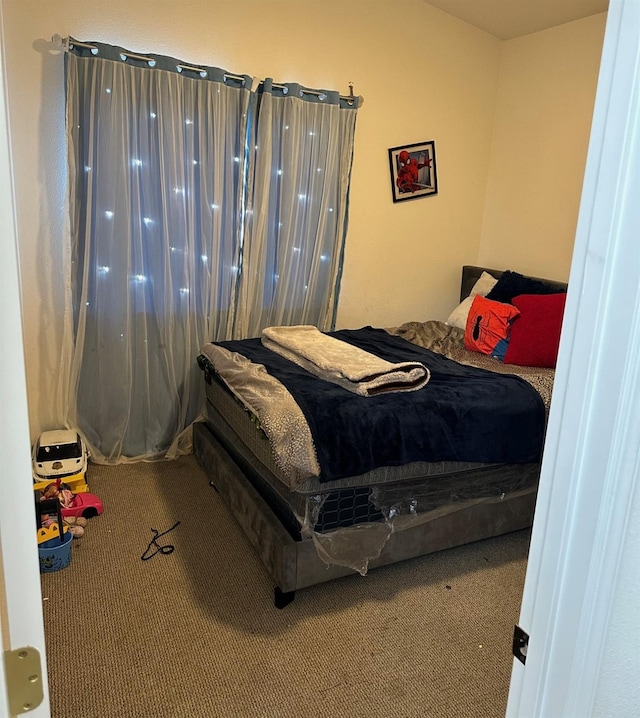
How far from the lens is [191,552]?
2596 millimetres

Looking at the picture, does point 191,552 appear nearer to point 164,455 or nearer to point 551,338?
point 164,455

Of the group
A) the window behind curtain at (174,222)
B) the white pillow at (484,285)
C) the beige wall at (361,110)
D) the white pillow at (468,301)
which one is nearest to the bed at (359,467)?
the window behind curtain at (174,222)

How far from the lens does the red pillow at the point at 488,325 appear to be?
11.3 ft

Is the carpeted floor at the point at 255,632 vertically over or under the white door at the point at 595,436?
under

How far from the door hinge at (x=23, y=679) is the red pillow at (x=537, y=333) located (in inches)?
114

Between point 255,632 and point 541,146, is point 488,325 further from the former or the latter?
point 255,632

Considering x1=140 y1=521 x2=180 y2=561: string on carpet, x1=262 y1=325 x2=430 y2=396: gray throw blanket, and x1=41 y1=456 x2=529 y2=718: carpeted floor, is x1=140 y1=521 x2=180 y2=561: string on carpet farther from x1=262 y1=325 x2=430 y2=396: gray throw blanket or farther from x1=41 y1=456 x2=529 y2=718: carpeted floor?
x1=262 y1=325 x2=430 y2=396: gray throw blanket

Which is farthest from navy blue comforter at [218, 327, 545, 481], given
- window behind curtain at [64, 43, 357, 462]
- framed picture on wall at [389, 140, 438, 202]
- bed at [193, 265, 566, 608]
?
framed picture on wall at [389, 140, 438, 202]

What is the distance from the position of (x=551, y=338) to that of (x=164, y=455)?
7.50ft

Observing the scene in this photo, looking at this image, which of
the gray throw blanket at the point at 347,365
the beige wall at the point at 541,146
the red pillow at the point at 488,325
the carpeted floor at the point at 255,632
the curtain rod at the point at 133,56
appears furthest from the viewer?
the beige wall at the point at 541,146

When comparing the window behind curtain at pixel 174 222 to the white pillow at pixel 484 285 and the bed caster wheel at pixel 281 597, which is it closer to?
the white pillow at pixel 484 285

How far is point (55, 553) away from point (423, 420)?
1.58 metres

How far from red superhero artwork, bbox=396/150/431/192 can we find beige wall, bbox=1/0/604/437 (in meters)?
0.10

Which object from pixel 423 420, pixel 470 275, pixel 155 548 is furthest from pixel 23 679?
pixel 470 275
